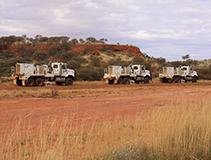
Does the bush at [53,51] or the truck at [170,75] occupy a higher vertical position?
the bush at [53,51]

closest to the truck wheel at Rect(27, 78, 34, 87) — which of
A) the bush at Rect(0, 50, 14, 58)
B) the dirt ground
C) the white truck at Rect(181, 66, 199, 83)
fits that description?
the dirt ground

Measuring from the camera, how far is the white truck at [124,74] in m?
32.4

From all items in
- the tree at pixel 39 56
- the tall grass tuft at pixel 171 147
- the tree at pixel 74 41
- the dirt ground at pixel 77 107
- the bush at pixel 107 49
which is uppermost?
the tree at pixel 74 41

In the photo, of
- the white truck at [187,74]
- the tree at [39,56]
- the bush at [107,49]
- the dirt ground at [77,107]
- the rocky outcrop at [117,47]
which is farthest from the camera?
the rocky outcrop at [117,47]

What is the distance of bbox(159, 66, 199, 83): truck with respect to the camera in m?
37.5

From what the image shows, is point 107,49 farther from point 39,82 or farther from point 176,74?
point 39,82

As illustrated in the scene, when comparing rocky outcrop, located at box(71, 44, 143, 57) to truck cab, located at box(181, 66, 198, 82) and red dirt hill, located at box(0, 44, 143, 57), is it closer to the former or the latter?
red dirt hill, located at box(0, 44, 143, 57)

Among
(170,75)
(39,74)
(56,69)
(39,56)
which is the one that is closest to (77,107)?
(39,74)

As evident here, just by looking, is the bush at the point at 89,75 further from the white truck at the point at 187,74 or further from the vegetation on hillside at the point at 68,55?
the white truck at the point at 187,74

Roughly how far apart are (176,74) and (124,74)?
Result: 1038cm

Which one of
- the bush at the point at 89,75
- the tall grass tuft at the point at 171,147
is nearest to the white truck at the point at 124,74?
the bush at the point at 89,75

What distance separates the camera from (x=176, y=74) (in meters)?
38.2

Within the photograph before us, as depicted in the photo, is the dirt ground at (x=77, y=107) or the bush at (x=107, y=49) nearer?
the dirt ground at (x=77, y=107)

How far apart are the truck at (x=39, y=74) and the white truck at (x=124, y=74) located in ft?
18.2
